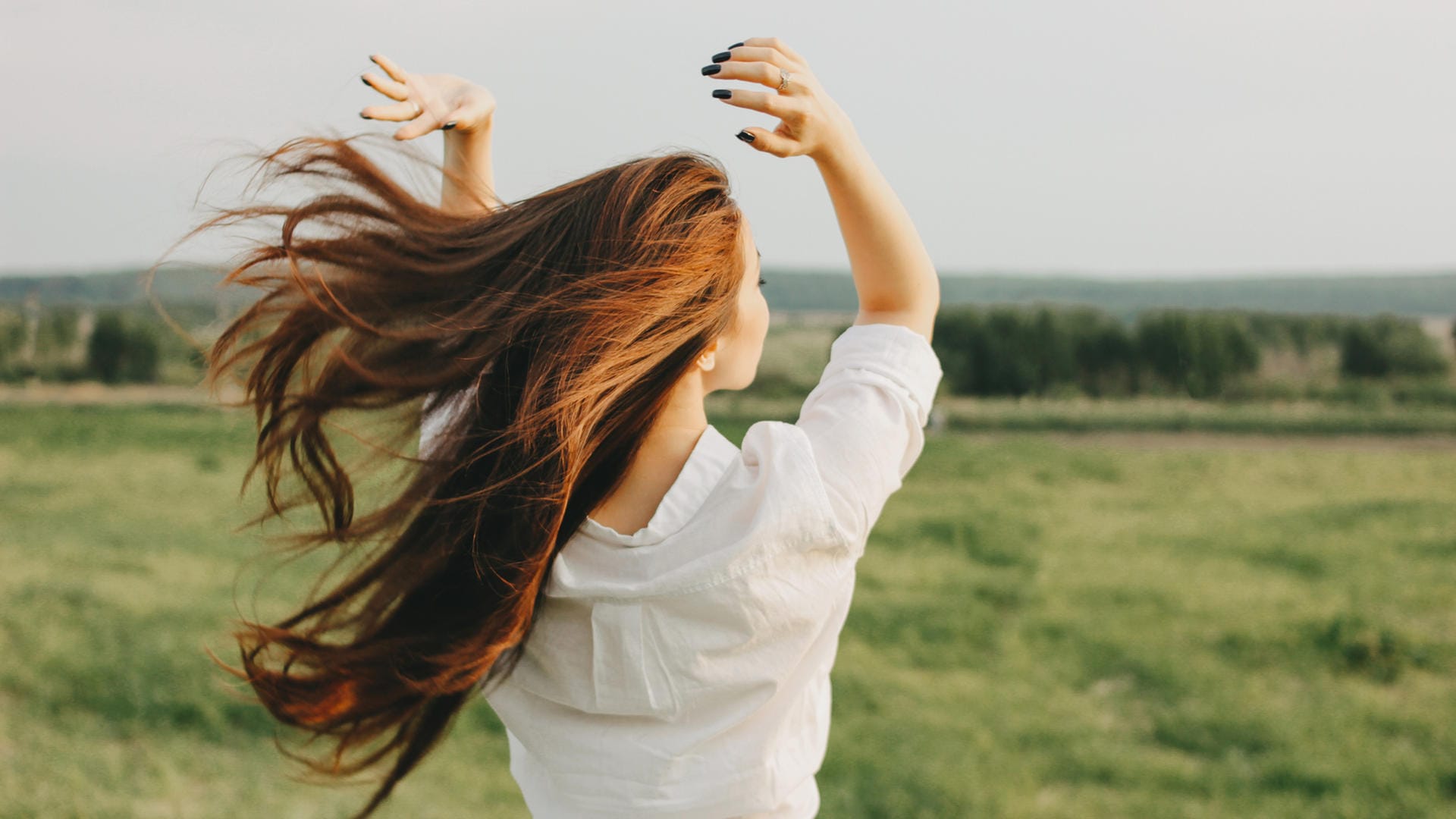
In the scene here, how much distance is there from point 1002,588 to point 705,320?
7110mm

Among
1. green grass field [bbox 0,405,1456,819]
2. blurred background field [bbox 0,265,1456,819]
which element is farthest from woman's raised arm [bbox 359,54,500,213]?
green grass field [bbox 0,405,1456,819]

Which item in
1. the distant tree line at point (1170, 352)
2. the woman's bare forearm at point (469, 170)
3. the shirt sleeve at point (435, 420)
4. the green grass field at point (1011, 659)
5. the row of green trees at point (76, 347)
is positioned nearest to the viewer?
the shirt sleeve at point (435, 420)

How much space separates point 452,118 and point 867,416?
0.79 metres

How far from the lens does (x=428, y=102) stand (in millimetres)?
1596

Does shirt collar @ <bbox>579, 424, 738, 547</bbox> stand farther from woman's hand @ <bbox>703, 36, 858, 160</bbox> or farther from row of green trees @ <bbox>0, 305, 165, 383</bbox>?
row of green trees @ <bbox>0, 305, 165, 383</bbox>

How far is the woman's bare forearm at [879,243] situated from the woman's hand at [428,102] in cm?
58

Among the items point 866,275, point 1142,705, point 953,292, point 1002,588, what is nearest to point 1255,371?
point 953,292

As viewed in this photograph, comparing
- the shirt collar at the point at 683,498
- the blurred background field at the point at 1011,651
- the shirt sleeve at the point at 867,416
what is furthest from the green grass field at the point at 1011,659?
the shirt sleeve at the point at 867,416

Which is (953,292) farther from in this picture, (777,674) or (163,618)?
(777,674)

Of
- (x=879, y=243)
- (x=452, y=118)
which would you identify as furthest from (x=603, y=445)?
(x=452, y=118)

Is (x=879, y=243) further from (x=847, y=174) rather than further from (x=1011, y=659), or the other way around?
(x=1011, y=659)

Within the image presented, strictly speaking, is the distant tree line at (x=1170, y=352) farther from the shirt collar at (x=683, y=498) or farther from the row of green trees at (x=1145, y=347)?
the shirt collar at (x=683, y=498)

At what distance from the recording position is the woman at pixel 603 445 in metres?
1.35

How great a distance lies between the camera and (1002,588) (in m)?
8.05
